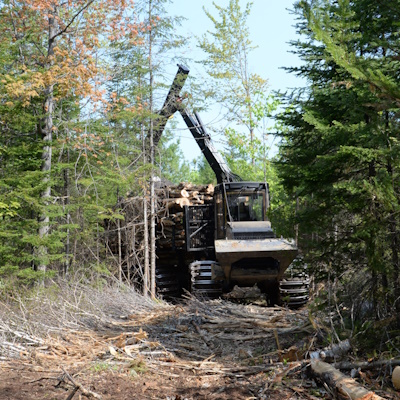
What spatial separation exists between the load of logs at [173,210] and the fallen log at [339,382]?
11134 mm

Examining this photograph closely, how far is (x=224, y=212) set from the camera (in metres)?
14.1

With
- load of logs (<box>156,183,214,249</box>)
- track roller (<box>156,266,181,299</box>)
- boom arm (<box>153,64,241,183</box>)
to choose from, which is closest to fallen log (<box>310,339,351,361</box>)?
boom arm (<box>153,64,241,183</box>)

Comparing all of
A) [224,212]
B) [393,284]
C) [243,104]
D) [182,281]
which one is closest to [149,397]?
[393,284]

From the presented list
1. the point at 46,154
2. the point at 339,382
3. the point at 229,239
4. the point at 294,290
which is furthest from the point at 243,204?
the point at 339,382

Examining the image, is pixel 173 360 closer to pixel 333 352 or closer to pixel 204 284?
pixel 333 352

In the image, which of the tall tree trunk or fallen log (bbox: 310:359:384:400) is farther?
the tall tree trunk

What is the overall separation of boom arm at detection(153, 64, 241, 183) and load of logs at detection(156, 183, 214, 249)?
1.46 metres

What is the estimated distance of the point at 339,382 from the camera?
18.8 ft

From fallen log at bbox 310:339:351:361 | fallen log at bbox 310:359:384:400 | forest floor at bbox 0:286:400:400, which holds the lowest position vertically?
forest floor at bbox 0:286:400:400

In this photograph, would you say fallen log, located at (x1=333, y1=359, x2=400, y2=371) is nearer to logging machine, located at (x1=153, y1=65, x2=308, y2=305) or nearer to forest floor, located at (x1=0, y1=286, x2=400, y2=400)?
forest floor, located at (x1=0, y1=286, x2=400, y2=400)

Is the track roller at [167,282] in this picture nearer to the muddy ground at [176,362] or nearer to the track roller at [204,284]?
the track roller at [204,284]

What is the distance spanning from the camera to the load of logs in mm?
17694

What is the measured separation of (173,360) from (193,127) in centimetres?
1056

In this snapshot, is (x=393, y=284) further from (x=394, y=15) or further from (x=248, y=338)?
(x=394, y=15)
